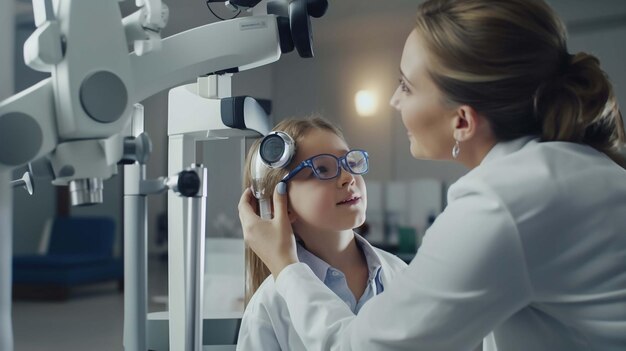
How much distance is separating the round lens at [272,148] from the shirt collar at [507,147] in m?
0.39

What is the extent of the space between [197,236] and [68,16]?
327 mm

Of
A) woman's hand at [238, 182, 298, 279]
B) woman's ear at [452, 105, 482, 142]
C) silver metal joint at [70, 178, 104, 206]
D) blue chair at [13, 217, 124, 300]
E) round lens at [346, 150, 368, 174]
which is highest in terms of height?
woman's ear at [452, 105, 482, 142]

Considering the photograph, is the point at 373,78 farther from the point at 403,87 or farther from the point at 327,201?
the point at 403,87

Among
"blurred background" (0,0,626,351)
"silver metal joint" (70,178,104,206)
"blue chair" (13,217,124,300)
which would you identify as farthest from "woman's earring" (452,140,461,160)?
"blue chair" (13,217,124,300)

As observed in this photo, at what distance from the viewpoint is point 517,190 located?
33.9 inches

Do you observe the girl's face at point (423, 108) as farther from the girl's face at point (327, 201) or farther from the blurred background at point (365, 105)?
the blurred background at point (365, 105)

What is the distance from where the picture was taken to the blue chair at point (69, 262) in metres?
6.32

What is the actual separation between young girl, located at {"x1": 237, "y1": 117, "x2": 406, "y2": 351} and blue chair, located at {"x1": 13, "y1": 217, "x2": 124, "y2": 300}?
495cm

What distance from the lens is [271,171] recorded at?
1357 millimetres

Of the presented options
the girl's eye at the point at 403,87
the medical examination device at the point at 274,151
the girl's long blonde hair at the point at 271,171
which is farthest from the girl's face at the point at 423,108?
the girl's long blonde hair at the point at 271,171

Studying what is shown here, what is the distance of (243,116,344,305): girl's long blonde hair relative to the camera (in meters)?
1.36

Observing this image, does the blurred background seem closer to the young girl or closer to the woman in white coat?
the young girl

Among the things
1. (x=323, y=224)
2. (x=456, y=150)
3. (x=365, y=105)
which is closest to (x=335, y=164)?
(x=323, y=224)

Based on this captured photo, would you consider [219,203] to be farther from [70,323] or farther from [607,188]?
[70,323]
